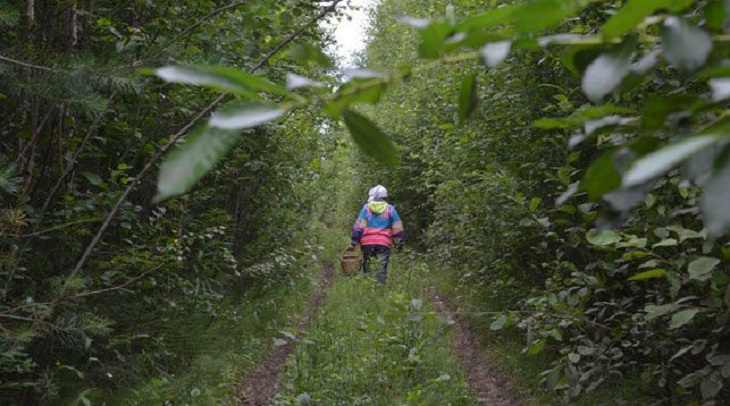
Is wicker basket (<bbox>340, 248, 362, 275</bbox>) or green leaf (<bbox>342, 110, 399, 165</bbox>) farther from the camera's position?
wicker basket (<bbox>340, 248, 362, 275</bbox>)

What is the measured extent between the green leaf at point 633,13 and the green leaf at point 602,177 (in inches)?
5.0

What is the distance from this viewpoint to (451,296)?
9.73m

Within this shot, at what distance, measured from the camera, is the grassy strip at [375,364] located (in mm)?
5539

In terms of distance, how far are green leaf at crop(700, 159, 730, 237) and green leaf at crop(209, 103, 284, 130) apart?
1.27ft

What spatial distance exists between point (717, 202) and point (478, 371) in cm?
634

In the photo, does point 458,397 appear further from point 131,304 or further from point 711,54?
point 711,54

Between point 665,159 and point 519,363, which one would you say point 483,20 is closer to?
point 665,159

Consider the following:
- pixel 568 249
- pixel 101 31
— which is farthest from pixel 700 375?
pixel 101 31

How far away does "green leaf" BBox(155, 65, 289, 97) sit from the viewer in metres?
0.62

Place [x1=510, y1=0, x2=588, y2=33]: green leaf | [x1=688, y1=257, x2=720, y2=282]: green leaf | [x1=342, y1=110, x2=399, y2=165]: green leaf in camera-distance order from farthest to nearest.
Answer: [x1=688, y1=257, x2=720, y2=282]: green leaf < [x1=342, y1=110, x2=399, y2=165]: green leaf < [x1=510, y1=0, x2=588, y2=33]: green leaf

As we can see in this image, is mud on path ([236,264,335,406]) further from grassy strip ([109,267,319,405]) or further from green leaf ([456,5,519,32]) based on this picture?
green leaf ([456,5,519,32])

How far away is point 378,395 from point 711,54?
5246mm

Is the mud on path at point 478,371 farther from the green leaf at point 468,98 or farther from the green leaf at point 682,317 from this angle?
the green leaf at point 468,98

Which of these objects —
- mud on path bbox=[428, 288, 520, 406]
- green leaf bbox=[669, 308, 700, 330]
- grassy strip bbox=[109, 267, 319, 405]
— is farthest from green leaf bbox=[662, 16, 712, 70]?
grassy strip bbox=[109, 267, 319, 405]
